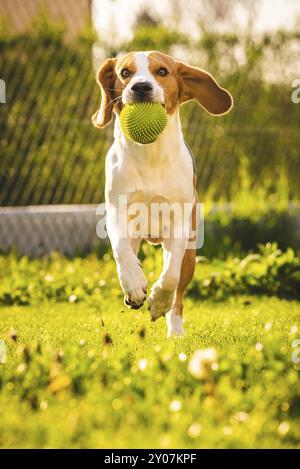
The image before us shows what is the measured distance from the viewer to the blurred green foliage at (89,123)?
801 cm

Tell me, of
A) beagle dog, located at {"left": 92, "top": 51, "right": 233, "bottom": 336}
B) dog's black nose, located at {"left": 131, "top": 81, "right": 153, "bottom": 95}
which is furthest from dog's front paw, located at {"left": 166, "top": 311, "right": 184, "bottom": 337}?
dog's black nose, located at {"left": 131, "top": 81, "right": 153, "bottom": 95}

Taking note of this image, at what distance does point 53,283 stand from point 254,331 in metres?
1.98

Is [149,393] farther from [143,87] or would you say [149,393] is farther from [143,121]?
[143,87]

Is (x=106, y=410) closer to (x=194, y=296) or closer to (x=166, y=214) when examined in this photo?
(x=166, y=214)

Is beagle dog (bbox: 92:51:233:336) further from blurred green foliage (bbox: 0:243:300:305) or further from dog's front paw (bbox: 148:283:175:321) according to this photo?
blurred green foliage (bbox: 0:243:300:305)

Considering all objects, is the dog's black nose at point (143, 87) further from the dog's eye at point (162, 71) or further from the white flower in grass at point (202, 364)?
the white flower in grass at point (202, 364)

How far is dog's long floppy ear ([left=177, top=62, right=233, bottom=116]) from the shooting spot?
14.8ft

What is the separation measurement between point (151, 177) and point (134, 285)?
1.99 ft

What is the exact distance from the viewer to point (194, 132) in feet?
28.9

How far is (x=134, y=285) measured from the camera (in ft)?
13.1

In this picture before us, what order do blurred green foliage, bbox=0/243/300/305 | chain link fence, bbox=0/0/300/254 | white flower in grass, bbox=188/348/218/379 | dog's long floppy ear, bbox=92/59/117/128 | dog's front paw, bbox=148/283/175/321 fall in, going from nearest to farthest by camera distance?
white flower in grass, bbox=188/348/218/379
dog's front paw, bbox=148/283/175/321
dog's long floppy ear, bbox=92/59/117/128
blurred green foliage, bbox=0/243/300/305
chain link fence, bbox=0/0/300/254

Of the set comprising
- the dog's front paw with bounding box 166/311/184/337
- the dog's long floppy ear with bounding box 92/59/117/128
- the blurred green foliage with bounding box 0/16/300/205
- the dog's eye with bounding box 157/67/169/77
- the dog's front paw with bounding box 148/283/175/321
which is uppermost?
the dog's eye with bounding box 157/67/169/77

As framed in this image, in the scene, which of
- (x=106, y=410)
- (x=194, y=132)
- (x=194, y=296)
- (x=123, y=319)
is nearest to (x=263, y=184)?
(x=194, y=132)

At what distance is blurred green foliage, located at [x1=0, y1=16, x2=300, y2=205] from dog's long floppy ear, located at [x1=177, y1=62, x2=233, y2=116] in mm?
3622
